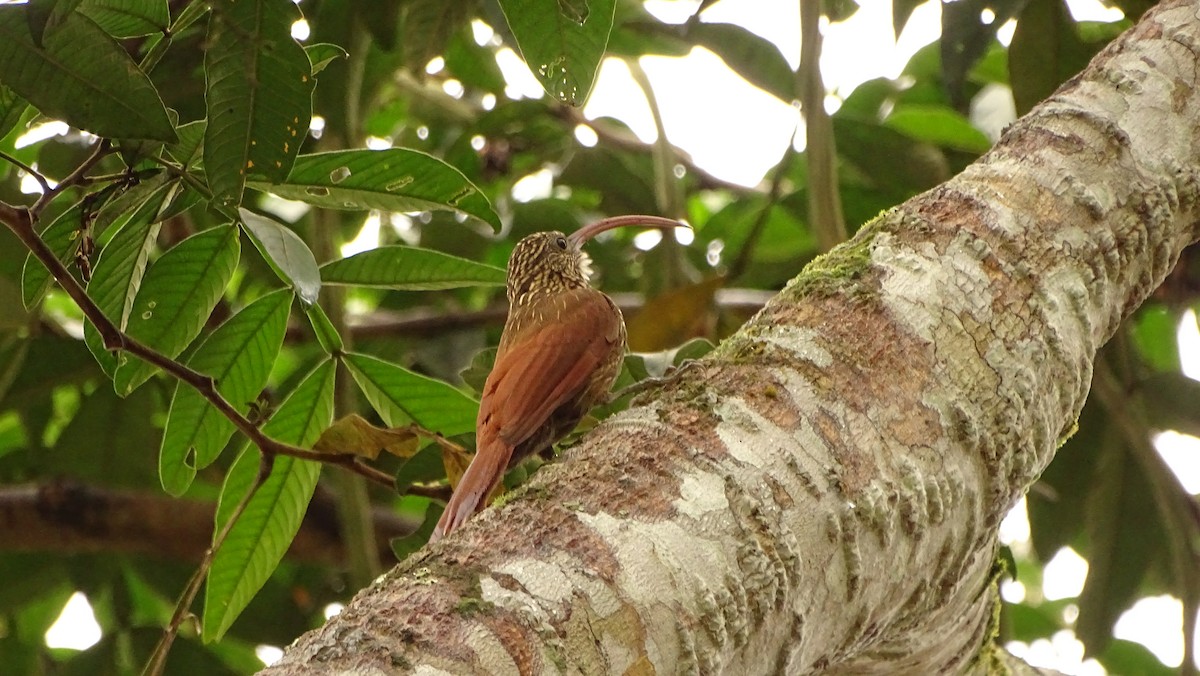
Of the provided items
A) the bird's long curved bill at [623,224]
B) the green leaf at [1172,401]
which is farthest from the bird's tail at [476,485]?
the green leaf at [1172,401]

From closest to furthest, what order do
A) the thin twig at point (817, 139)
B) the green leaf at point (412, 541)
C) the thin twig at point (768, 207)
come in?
the green leaf at point (412, 541) → the thin twig at point (817, 139) → the thin twig at point (768, 207)

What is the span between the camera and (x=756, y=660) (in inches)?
60.1

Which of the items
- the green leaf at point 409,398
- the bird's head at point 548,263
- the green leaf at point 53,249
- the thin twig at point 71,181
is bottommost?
the thin twig at point 71,181

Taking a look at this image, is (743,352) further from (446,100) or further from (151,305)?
(446,100)

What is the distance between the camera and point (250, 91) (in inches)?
63.7

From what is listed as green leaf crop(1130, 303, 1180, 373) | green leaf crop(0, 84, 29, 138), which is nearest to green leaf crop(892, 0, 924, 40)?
green leaf crop(0, 84, 29, 138)

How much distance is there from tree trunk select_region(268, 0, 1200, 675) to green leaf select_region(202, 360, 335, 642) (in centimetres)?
Result: 90

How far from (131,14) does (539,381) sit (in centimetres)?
114

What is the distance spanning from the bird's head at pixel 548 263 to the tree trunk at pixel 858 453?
1.74 meters

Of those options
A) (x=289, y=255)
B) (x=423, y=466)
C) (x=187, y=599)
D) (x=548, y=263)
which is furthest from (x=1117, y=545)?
(x=289, y=255)

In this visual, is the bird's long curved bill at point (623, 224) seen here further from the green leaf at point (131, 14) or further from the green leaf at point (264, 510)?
the green leaf at point (131, 14)

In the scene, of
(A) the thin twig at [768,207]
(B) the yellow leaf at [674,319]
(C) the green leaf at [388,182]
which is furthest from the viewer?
(A) the thin twig at [768,207]

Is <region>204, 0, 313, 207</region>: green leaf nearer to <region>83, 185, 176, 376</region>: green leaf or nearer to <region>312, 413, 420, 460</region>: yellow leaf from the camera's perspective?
<region>83, 185, 176, 376</region>: green leaf

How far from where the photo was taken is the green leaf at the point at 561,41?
1.94m
